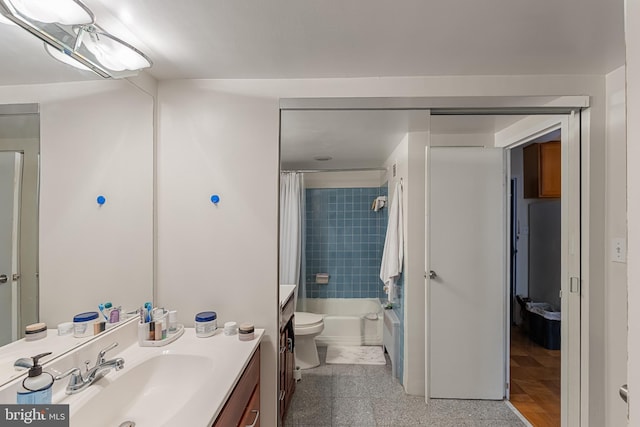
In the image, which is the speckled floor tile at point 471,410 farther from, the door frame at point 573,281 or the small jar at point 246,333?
the small jar at point 246,333

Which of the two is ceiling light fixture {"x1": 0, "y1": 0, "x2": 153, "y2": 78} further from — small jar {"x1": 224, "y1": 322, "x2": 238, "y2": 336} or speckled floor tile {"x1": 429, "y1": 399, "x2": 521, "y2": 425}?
speckled floor tile {"x1": 429, "y1": 399, "x2": 521, "y2": 425}

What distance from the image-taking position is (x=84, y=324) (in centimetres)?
122

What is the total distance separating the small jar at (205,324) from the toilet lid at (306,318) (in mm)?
Result: 1221

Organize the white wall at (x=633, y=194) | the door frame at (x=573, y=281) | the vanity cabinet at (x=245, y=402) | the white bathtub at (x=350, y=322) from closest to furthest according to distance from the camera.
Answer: the white wall at (x=633, y=194), the vanity cabinet at (x=245, y=402), the door frame at (x=573, y=281), the white bathtub at (x=350, y=322)

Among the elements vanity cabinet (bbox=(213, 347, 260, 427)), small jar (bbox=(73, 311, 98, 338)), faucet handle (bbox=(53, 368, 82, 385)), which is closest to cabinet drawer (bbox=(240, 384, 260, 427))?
vanity cabinet (bbox=(213, 347, 260, 427))

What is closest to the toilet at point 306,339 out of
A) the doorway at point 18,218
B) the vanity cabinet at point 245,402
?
the vanity cabinet at point 245,402

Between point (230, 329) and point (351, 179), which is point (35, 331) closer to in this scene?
point (230, 329)

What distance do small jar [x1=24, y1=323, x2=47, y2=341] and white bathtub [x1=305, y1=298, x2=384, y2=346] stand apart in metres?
2.45

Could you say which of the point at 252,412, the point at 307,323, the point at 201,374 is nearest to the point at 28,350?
the point at 201,374

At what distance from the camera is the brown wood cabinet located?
3037 millimetres

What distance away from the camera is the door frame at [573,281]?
167cm

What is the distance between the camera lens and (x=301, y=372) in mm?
2680

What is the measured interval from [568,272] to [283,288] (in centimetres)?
184

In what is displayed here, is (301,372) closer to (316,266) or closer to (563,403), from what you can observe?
(316,266)
